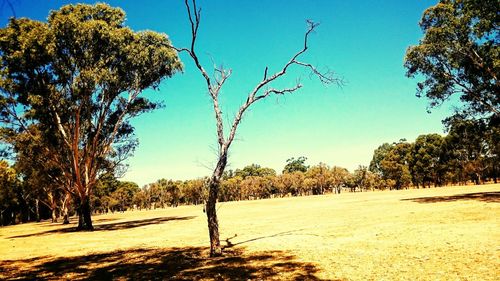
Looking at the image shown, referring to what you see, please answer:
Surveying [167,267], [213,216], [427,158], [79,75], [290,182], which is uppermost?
[79,75]

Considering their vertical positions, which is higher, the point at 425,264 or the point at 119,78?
the point at 119,78

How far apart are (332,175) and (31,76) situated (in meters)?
130

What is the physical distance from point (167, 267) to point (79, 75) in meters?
23.4

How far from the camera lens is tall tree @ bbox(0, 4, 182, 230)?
27.1m

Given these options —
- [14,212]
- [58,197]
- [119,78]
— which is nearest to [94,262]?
[119,78]

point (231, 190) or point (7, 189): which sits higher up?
point (7, 189)

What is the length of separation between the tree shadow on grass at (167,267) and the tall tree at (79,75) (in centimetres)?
1728

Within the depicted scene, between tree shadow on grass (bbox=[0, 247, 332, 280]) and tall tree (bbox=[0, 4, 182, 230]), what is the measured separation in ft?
56.7

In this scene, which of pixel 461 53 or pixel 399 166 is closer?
pixel 461 53

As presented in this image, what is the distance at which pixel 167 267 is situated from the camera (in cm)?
1193

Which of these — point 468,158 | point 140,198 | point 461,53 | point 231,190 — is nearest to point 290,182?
point 231,190

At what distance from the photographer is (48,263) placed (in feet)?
47.5

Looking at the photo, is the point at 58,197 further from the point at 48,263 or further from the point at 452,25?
the point at 452,25

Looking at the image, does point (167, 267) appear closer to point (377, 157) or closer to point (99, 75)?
point (99, 75)
